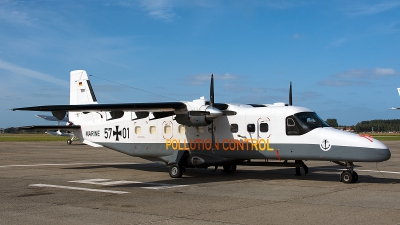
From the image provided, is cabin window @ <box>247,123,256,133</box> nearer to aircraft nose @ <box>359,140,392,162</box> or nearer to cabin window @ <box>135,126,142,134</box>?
aircraft nose @ <box>359,140,392,162</box>

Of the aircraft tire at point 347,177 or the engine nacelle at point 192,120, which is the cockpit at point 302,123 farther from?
the engine nacelle at point 192,120

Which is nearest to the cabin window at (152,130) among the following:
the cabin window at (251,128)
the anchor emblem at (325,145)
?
the cabin window at (251,128)

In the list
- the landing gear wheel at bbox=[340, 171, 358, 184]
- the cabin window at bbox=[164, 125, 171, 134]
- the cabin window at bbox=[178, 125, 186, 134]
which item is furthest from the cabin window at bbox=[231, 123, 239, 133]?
the landing gear wheel at bbox=[340, 171, 358, 184]

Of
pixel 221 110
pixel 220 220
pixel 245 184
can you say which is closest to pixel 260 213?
pixel 220 220

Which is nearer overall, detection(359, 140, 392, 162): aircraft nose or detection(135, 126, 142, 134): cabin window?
detection(359, 140, 392, 162): aircraft nose

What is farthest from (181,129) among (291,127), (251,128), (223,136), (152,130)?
(291,127)

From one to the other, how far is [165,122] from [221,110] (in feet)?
9.09

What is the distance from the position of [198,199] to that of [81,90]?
12.9 metres

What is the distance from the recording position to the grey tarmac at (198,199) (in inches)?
337

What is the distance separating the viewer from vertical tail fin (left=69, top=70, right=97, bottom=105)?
21.6 metres

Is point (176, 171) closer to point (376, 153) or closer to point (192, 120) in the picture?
point (192, 120)

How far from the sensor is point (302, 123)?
14789 millimetres

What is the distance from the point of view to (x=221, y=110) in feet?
54.7

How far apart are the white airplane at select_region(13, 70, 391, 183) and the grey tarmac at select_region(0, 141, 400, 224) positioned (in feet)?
2.77
